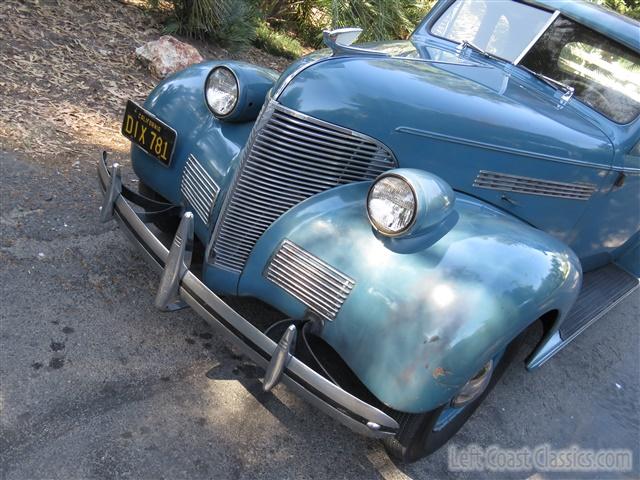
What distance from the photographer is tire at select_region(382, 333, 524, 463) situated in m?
2.27

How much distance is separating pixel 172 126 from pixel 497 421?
7.25 feet

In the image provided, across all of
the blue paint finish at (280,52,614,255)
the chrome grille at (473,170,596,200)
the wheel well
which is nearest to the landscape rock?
the blue paint finish at (280,52,614,255)

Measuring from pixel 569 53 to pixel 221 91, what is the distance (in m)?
1.99

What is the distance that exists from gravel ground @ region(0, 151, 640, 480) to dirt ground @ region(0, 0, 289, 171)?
0.74 m

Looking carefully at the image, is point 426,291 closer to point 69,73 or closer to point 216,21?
point 69,73

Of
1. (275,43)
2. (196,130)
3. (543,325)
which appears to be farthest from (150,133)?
(275,43)

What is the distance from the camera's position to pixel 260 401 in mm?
2645

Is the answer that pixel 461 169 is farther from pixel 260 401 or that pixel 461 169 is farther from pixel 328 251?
pixel 260 401

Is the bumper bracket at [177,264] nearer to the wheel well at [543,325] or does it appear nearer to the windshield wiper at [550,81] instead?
the wheel well at [543,325]

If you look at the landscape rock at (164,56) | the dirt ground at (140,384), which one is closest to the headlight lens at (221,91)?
the dirt ground at (140,384)

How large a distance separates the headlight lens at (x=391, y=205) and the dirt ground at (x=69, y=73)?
105 inches

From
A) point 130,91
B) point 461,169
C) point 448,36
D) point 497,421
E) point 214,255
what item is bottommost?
point 130,91

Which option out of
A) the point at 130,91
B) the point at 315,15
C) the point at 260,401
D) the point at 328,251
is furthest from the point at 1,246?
the point at 315,15

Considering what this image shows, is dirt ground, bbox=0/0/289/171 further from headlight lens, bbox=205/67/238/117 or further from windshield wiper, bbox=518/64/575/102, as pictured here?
windshield wiper, bbox=518/64/575/102
